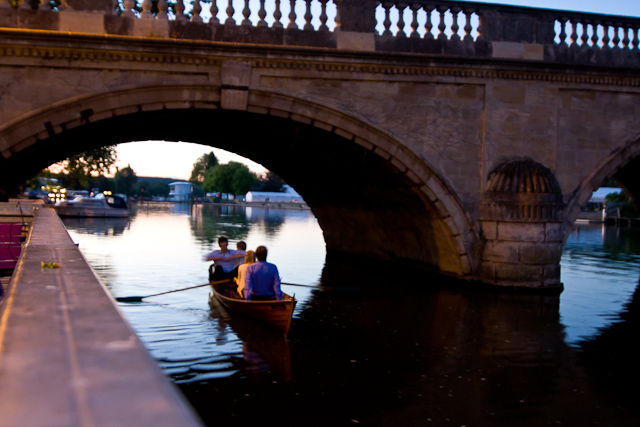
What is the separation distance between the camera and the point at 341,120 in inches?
433

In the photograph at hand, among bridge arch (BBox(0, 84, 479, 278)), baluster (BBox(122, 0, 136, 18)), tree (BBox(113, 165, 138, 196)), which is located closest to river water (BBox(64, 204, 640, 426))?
bridge arch (BBox(0, 84, 479, 278))

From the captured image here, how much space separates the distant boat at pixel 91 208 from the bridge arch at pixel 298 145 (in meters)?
23.0

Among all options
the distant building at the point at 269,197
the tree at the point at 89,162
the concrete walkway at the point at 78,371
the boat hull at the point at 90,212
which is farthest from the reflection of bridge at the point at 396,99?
the distant building at the point at 269,197

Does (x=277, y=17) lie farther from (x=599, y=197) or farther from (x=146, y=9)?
(x=599, y=197)

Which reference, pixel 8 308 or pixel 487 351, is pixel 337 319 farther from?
pixel 8 308

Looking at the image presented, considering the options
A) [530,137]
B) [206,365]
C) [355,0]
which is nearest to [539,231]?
[530,137]

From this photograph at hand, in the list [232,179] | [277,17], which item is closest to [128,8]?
[277,17]

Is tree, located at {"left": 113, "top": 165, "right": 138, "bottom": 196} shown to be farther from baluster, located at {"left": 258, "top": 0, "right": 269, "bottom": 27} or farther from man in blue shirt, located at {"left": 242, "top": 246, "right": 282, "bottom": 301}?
man in blue shirt, located at {"left": 242, "top": 246, "right": 282, "bottom": 301}

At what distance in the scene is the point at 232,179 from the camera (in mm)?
105000

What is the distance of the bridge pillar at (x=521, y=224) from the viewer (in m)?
11.6

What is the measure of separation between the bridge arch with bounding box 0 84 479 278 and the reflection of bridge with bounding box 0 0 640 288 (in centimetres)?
4

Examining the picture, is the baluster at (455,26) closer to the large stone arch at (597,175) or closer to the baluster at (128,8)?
the large stone arch at (597,175)

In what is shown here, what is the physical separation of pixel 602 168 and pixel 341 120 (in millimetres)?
5276

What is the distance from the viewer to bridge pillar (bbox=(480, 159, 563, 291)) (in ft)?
38.0
